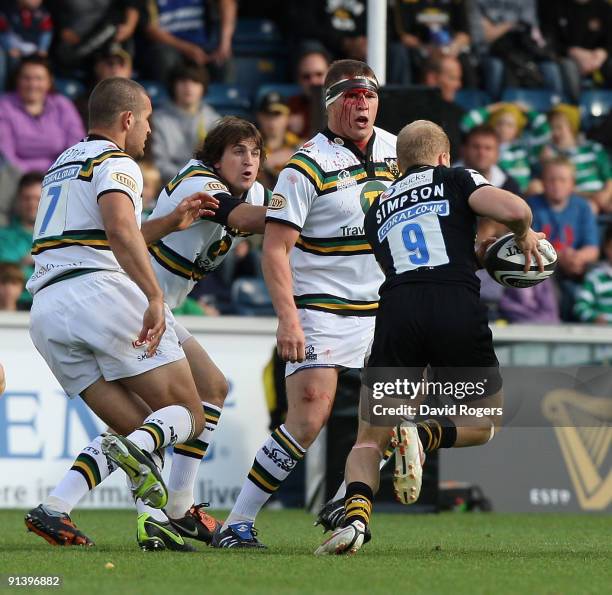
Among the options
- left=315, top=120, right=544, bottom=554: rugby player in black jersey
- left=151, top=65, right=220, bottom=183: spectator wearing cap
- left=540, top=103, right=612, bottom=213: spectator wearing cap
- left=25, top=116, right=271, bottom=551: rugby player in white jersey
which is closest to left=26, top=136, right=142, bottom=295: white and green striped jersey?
left=25, top=116, right=271, bottom=551: rugby player in white jersey

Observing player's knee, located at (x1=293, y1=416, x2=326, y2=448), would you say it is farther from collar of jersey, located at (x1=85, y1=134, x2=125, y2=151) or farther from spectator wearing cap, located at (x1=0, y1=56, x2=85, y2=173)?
spectator wearing cap, located at (x1=0, y1=56, x2=85, y2=173)

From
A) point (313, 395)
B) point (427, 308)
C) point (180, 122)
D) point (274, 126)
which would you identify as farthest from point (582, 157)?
point (427, 308)

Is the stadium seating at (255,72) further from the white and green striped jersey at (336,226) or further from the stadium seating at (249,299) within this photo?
the white and green striped jersey at (336,226)

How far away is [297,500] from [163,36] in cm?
574

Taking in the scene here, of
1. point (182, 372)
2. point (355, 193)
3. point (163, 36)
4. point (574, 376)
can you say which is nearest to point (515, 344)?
point (574, 376)

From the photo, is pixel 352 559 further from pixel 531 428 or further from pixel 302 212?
pixel 531 428

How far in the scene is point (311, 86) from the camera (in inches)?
535

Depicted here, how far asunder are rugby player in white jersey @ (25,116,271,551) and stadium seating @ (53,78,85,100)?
6893 millimetres

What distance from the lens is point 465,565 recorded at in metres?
5.93

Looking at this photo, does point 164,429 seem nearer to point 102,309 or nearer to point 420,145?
point 102,309

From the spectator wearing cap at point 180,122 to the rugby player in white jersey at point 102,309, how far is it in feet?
21.4

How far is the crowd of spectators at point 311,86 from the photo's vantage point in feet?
40.2

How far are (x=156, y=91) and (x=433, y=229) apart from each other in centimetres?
834

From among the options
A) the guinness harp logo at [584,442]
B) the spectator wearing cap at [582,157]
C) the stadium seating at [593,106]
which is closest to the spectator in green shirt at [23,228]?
the guinness harp logo at [584,442]
